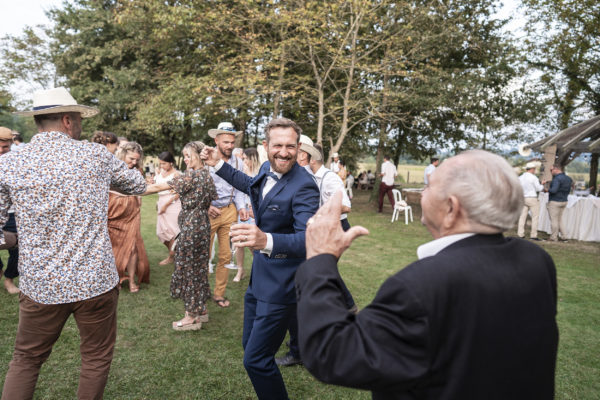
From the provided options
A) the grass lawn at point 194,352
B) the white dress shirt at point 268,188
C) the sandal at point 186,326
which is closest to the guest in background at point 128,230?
the grass lawn at point 194,352

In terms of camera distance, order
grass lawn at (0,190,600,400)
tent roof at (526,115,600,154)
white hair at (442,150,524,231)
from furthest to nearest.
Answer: tent roof at (526,115,600,154)
grass lawn at (0,190,600,400)
white hair at (442,150,524,231)

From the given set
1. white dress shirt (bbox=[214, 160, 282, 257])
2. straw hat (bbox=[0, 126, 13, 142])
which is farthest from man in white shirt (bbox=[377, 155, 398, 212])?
white dress shirt (bbox=[214, 160, 282, 257])

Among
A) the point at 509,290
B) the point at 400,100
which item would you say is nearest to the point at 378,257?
the point at 509,290

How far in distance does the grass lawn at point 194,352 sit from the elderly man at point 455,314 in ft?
8.22

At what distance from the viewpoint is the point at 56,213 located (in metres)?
2.22

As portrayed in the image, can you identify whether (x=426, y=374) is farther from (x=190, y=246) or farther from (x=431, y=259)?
(x=190, y=246)

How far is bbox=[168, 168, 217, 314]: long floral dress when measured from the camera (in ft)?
15.0

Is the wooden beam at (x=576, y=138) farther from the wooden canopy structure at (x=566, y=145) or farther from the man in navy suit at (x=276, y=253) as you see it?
the man in navy suit at (x=276, y=253)

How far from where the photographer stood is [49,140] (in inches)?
89.3

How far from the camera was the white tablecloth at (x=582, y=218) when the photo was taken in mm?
11039

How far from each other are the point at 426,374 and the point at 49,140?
92.9 inches

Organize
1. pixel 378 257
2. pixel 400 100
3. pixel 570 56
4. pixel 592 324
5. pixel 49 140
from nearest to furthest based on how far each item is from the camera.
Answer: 1. pixel 49 140
2. pixel 592 324
3. pixel 378 257
4. pixel 400 100
5. pixel 570 56

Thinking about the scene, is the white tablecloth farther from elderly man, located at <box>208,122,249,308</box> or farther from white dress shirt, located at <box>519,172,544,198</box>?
elderly man, located at <box>208,122,249,308</box>

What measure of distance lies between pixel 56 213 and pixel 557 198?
12242 millimetres
